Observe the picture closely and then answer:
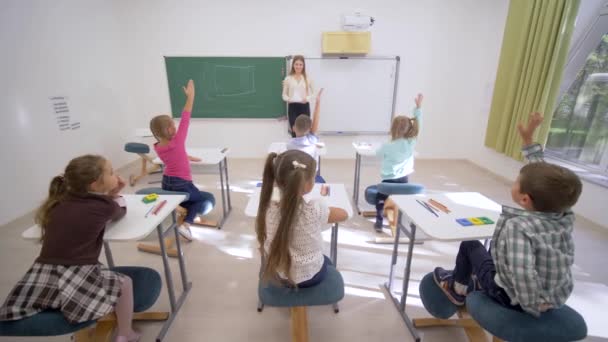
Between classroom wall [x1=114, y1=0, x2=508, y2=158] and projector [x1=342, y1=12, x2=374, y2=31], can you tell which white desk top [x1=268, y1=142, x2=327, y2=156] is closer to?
classroom wall [x1=114, y1=0, x2=508, y2=158]

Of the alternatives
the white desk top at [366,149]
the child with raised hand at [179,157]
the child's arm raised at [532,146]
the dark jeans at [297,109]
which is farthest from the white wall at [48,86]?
the child's arm raised at [532,146]

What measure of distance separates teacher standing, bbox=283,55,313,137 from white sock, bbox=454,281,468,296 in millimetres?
3618

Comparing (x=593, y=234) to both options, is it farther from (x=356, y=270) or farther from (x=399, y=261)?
(x=356, y=270)

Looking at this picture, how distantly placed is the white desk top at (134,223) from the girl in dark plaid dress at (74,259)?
66mm

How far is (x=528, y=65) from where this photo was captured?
373cm

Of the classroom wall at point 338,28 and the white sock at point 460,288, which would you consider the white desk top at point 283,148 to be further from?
the classroom wall at point 338,28

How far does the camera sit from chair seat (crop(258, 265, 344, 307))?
4.48 ft

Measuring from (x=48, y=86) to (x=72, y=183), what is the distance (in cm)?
302

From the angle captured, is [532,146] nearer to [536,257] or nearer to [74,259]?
[536,257]

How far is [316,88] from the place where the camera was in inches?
197

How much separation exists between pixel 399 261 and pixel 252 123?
3596mm

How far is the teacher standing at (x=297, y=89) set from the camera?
14.6 ft

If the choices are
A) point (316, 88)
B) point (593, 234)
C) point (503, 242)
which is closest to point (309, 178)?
point (503, 242)

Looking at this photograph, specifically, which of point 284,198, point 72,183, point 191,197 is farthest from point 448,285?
point 191,197
